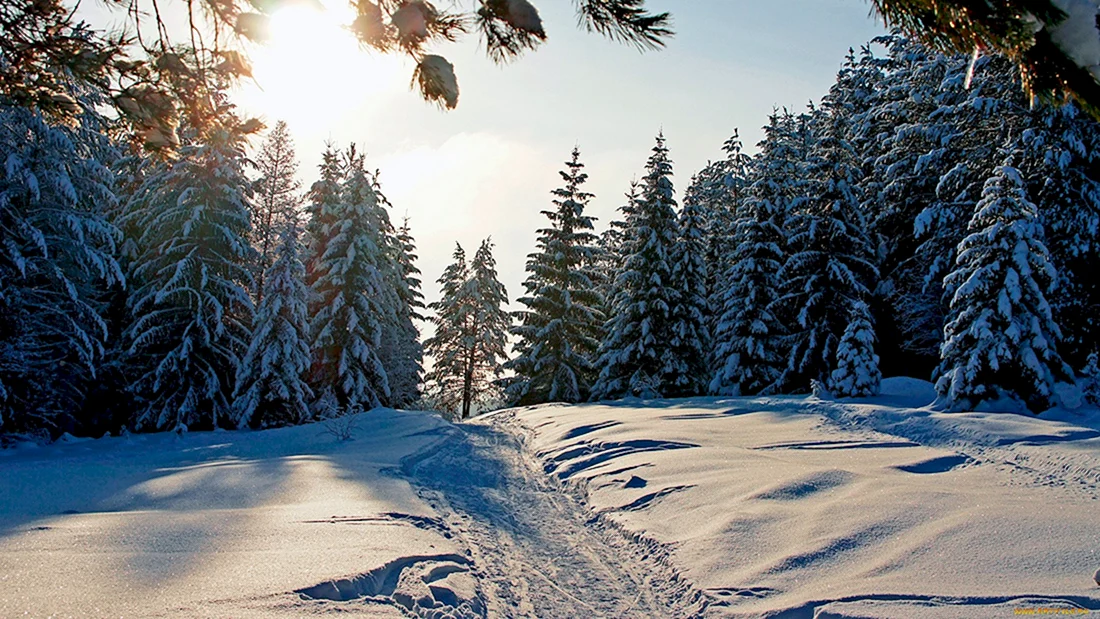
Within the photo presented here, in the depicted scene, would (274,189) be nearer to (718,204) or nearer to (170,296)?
(170,296)

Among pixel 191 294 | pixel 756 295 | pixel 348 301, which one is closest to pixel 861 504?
pixel 756 295

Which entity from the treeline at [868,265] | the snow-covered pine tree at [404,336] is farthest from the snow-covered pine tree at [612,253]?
the snow-covered pine tree at [404,336]

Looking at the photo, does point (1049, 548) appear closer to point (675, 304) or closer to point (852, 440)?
point (852, 440)

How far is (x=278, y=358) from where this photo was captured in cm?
1980

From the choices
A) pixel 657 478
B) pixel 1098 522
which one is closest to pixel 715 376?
pixel 657 478

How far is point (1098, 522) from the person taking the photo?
5.61 m

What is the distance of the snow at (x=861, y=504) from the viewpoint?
4660 millimetres

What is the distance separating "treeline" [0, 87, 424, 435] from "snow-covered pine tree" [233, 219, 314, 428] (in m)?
0.05

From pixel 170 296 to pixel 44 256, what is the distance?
4010mm

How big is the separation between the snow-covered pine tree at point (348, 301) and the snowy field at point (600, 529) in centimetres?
1130

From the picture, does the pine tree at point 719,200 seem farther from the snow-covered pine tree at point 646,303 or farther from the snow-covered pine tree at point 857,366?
the snow-covered pine tree at point 857,366

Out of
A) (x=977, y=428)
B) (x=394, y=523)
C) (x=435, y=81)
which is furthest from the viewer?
(x=977, y=428)

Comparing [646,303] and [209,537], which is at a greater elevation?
[646,303]

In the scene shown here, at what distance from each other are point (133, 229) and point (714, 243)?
26451 millimetres
